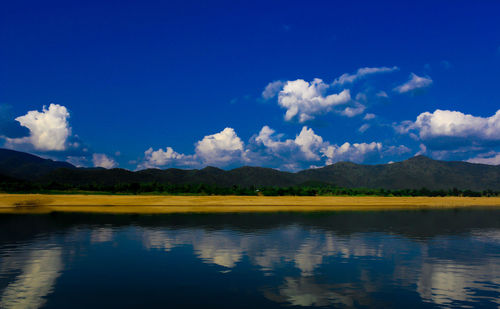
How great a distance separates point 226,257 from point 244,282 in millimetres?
9096

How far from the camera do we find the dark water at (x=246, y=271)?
69.1 ft

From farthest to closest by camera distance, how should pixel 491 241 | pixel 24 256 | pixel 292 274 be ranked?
pixel 491 241 → pixel 24 256 → pixel 292 274

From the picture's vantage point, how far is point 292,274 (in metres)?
27.0

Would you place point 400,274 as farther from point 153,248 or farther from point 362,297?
point 153,248

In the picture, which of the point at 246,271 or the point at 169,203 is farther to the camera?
the point at 169,203

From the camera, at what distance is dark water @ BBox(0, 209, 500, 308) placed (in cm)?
2105

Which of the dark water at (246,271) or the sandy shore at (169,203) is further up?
the sandy shore at (169,203)

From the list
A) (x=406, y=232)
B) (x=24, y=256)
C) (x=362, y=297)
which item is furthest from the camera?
(x=406, y=232)

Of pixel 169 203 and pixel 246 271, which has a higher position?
pixel 169 203

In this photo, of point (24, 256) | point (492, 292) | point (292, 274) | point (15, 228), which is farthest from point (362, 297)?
point (15, 228)

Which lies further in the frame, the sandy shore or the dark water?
the sandy shore

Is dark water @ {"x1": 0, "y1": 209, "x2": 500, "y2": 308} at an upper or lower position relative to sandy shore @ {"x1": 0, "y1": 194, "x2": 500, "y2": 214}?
lower

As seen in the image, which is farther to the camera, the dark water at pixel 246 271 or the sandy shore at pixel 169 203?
the sandy shore at pixel 169 203

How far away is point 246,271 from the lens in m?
28.1
